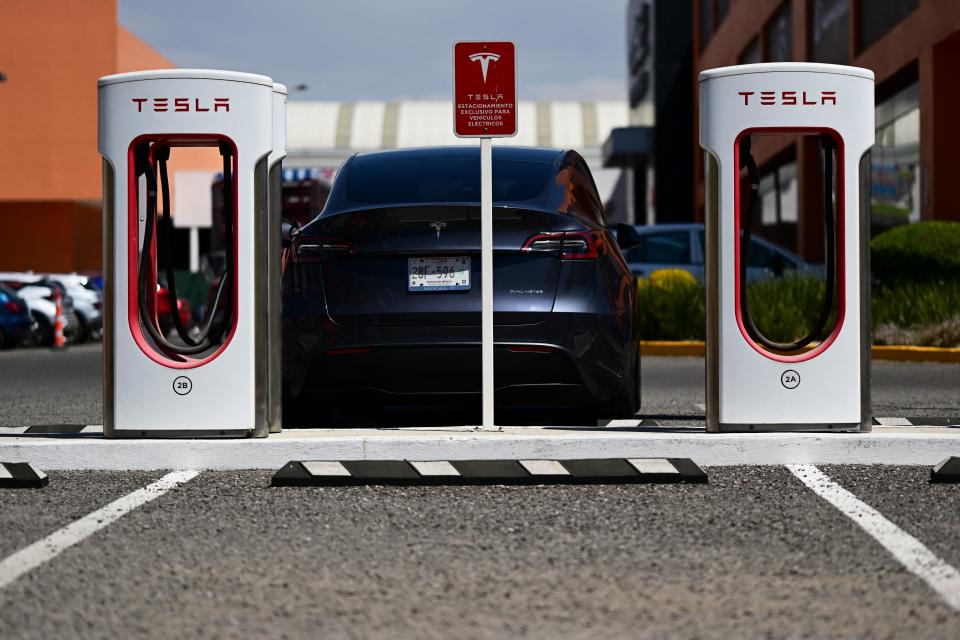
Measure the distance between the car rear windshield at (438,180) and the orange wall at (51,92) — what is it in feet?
138

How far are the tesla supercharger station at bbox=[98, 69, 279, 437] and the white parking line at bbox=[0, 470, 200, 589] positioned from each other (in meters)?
0.38

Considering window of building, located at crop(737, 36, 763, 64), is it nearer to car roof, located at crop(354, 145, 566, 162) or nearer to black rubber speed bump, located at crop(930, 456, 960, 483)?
car roof, located at crop(354, 145, 566, 162)

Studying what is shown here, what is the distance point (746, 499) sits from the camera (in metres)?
5.82

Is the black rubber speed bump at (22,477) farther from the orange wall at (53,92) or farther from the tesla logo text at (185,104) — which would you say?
the orange wall at (53,92)

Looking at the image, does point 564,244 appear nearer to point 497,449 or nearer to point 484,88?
point 484,88

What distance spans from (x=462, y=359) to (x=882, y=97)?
2023 centimetres

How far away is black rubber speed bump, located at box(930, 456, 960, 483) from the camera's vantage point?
615 centimetres

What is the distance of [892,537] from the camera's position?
16.5 feet

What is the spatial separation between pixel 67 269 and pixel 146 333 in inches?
1789

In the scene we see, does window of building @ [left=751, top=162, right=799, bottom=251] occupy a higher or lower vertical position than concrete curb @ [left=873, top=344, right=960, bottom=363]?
higher

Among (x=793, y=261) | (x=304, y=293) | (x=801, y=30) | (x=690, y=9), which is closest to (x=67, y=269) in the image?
(x=690, y=9)

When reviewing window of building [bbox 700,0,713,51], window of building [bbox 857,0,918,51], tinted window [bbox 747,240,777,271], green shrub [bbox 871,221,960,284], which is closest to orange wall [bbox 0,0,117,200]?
window of building [bbox 700,0,713,51]

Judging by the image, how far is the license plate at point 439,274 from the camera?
23.6 ft

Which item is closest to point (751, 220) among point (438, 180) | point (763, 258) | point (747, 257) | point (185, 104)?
point (747, 257)
